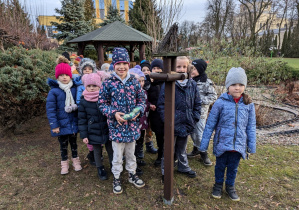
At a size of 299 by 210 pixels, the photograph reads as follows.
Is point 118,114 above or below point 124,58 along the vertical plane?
below

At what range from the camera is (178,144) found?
295 cm

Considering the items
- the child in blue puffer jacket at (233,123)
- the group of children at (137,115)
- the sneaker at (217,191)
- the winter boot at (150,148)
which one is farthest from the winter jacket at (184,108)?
the winter boot at (150,148)

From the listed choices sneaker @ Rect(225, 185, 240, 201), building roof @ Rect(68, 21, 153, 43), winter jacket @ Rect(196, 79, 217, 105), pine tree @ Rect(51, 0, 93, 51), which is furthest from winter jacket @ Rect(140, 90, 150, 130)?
pine tree @ Rect(51, 0, 93, 51)

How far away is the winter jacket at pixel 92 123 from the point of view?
274cm

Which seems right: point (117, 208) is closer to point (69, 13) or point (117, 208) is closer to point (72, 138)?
point (72, 138)

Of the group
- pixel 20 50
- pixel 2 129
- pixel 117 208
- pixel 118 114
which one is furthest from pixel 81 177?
pixel 20 50

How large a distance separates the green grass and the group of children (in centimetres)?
14

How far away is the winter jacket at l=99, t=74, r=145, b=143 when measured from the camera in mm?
2498

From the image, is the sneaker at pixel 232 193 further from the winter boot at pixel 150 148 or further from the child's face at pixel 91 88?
the child's face at pixel 91 88

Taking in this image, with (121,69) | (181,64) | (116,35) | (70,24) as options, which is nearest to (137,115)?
(121,69)

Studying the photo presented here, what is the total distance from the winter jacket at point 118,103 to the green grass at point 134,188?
831mm

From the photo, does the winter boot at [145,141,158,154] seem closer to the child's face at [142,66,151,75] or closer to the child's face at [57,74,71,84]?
the child's face at [142,66,151,75]

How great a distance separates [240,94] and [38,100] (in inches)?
150

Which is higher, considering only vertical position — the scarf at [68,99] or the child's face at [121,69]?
the child's face at [121,69]
